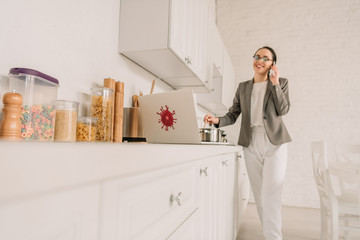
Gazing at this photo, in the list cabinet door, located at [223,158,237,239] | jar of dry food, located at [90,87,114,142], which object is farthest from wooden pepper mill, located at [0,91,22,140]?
cabinet door, located at [223,158,237,239]

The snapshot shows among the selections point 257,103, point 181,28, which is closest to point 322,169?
point 257,103

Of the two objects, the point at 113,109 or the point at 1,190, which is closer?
the point at 1,190

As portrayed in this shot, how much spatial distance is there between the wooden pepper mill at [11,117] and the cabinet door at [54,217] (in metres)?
0.46

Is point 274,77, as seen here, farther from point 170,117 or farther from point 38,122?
point 38,122

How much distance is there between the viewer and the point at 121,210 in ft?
1.48

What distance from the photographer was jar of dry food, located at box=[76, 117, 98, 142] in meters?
0.94

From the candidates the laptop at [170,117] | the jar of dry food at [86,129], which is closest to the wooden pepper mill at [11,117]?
the jar of dry food at [86,129]

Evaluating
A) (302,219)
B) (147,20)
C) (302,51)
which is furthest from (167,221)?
(302,51)

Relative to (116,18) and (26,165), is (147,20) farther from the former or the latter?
(26,165)

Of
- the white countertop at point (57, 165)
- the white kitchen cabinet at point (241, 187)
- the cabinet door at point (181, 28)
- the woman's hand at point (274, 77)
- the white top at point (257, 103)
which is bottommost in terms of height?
the white kitchen cabinet at point (241, 187)

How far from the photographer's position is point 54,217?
30 centimetres

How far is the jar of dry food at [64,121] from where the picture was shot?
2.76ft

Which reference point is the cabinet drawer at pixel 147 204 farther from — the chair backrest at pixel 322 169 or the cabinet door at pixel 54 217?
the chair backrest at pixel 322 169

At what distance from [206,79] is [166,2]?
97 centimetres
